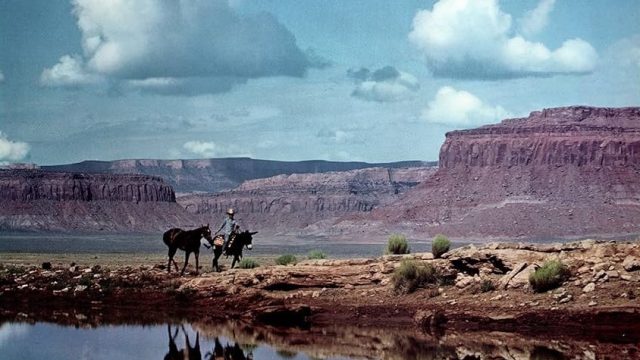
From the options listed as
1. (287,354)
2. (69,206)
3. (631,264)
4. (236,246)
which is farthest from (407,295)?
(69,206)

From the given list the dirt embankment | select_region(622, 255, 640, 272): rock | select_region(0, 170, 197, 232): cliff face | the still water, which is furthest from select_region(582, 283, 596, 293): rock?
select_region(0, 170, 197, 232): cliff face

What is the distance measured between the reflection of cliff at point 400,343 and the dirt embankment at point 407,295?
66 cm

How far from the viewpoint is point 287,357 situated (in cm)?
2106

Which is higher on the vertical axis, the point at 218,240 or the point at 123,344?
the point at 218,240

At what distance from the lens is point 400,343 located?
890 inches

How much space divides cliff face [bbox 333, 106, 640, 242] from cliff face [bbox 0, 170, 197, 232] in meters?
35.0

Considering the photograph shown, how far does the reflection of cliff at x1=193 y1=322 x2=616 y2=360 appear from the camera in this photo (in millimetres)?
21016

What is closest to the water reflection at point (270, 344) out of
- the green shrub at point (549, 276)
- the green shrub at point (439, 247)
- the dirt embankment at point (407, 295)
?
the dirt embankment at point (407, 295)

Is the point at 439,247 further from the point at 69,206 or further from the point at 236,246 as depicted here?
the point at 69,206

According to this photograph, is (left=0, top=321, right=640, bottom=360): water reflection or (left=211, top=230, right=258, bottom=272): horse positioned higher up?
(left=211, top=230, right=258, bottom=272): horse

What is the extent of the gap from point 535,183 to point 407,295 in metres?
143

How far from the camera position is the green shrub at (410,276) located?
25984mm

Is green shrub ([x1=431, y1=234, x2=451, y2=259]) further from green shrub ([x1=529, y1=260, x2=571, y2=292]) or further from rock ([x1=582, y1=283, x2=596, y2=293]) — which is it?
rock ([x1=582, y1=283, x2=596, y2=293])

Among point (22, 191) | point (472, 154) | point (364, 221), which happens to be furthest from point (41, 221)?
point (472, 154)
